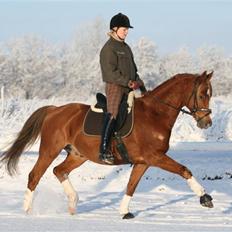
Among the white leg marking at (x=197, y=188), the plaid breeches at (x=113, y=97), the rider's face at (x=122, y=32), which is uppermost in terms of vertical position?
the rider's face at (x=122, y=32)

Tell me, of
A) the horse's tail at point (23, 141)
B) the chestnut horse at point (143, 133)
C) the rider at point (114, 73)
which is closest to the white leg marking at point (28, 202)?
the chestnut horse at point (143, 133)

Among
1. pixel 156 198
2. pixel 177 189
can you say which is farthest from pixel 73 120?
pixel 177 189

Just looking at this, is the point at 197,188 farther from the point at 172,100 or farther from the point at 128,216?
the point at 172,100

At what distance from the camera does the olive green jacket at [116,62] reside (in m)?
9.96

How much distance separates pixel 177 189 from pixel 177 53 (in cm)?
7887

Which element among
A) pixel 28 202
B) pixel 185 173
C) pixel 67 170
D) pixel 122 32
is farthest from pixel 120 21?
pixel 28 202

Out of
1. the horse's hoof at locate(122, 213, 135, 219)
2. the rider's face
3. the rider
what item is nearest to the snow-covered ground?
the horse's hoof at locate(122, 213, 135, 219)

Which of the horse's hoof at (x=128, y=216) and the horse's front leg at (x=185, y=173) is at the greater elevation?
the horse's front leg at (x=185, y=173)

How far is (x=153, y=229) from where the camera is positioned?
27.3 ft

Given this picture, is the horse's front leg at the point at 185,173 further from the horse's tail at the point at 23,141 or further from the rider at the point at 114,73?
the horse's tail at the point at 23,141

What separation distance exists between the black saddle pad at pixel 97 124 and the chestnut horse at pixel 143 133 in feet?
0.23

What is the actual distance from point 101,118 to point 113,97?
20.8 inches

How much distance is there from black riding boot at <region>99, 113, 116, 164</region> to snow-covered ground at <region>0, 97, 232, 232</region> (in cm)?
90

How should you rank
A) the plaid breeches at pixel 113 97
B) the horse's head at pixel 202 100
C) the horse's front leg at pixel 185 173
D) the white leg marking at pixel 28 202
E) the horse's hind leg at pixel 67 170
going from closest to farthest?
the horse's front leg at pixel 185 173 < the horse's head at pixel 202 100 < the plaid breeches at pixel 113 97 < the white leg marking at pixel 28 202 < the horse's hind leg at pixel 67 170
